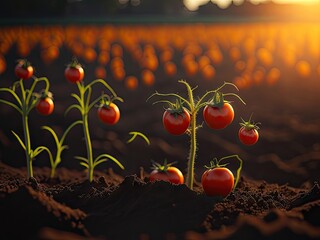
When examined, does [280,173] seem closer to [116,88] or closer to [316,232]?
[316,232]

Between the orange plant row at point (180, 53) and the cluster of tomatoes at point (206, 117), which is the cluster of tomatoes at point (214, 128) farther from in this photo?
the orange plant row at point (180, 53)

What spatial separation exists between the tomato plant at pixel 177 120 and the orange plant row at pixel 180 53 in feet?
33.2

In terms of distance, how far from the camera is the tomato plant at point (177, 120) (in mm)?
4691

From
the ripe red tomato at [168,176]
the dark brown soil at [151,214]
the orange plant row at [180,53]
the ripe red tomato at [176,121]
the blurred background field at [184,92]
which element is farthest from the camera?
the orange plant row at [180,53]

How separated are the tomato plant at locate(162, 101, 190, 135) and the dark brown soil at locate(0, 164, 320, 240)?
535 mm

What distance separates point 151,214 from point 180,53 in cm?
1862

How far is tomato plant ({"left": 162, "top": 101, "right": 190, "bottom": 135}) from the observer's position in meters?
4.69

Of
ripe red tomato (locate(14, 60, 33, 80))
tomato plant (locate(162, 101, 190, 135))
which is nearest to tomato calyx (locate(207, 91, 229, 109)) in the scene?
tomato plant (locate(162, 101, 190, 135))

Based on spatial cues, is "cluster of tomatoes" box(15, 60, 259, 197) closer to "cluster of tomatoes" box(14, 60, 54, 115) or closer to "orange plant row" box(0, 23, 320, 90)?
"cluster of tomatoes" box(14, 60, 54, 115)

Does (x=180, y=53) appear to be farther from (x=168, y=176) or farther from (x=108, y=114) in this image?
(x=168, y=176)

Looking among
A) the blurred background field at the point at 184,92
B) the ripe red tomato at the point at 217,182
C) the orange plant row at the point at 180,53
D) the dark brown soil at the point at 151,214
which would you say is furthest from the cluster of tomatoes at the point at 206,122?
the orange plant row at the point at 180,53

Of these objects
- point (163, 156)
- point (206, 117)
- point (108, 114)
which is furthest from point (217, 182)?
point (163, 156)

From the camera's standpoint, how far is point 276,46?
83.1 feet

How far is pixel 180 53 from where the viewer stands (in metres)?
22.5
